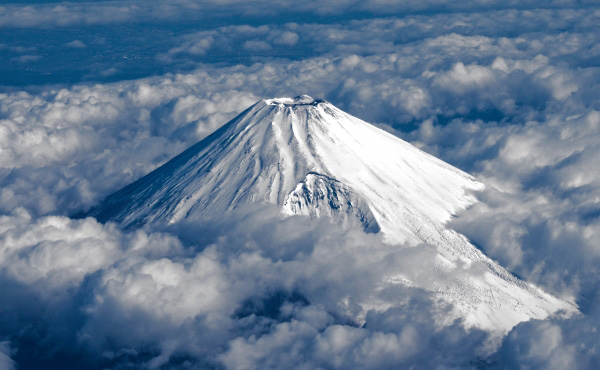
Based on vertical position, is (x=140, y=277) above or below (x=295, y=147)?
below

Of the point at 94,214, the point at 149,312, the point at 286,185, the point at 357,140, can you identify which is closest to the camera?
the point at 149,312

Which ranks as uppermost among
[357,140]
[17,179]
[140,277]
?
[357,140]

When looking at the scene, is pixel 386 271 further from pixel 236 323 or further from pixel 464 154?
pixel 464 154

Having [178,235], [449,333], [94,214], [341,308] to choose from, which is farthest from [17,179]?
[449,333]

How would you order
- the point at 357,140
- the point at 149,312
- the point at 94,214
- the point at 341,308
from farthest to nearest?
the point at 94,214 < the point at 357,140 < the point at 341,308 < the point at 149,312

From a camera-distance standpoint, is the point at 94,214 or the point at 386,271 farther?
the point at 94,214

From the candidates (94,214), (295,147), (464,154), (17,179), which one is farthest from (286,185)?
(17,179)

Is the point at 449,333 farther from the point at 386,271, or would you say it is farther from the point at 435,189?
the point at 435,189
